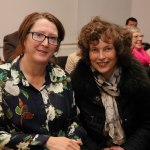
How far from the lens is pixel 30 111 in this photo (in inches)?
57.5

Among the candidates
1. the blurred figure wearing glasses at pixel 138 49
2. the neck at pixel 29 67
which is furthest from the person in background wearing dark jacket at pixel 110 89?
the blurred figure wearing glasses at pixel 138 49

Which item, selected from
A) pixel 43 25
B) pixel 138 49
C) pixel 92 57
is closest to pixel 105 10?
pixel 138 49

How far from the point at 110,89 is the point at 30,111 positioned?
0.51 metres

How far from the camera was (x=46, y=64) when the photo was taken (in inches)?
63.0

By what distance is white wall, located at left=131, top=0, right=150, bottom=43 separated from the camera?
5.50 m

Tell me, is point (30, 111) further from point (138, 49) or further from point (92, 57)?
point (138, 49)

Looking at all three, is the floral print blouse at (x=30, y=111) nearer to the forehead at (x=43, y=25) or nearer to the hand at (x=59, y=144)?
the hand at (x=59, y=144)

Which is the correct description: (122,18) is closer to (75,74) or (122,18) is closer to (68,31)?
(68,31)

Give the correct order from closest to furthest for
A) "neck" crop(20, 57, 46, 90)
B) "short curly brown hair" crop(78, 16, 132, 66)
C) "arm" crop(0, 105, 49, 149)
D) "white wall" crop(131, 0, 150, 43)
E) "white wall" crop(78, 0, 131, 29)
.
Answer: "arm" crop(0, 105, 49, 149)
"neck" crop(20, 57, 46, 90)
"short curly brown hair" crop(78, 16, 132, 66)
"white wall" crop(78, 0, 131, 29)
"white wall" crop(131, 0, 150, 43)

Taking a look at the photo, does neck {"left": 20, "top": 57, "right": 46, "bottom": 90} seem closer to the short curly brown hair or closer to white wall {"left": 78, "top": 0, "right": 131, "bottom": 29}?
the short curly brown hair

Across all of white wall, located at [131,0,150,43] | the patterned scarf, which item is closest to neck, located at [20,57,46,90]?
the patterned scarf

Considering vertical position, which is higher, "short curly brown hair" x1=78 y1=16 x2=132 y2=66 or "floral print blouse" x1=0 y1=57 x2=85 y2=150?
"short curly brown hair" x1=78 y1=16 x2=132 y2=66

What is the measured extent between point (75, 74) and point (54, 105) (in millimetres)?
303

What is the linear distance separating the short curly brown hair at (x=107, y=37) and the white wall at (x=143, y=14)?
3.96 m
